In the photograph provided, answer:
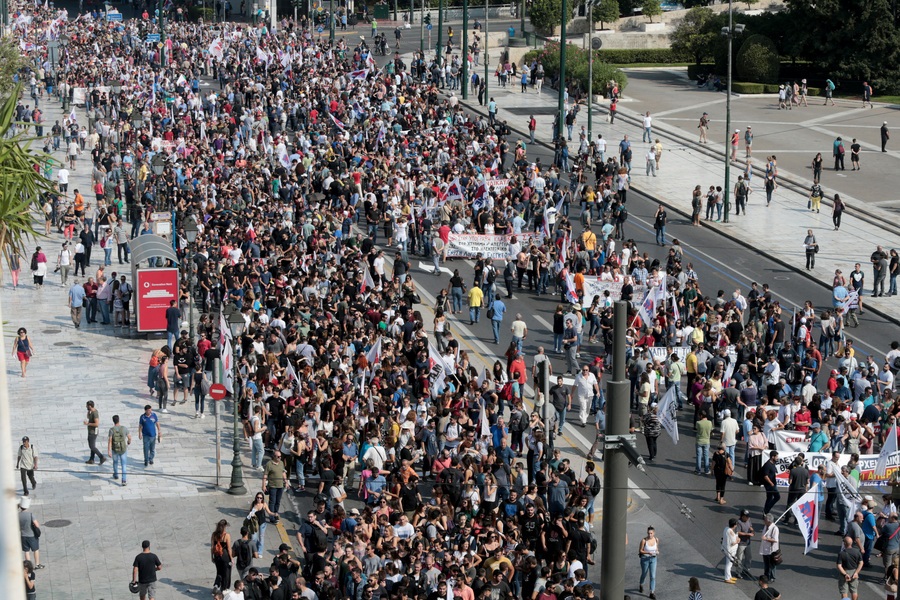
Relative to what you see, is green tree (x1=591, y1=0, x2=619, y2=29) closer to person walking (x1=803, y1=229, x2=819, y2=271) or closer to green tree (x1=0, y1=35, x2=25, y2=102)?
green tree (x1=0, y1=35, x2=25, y2=102)

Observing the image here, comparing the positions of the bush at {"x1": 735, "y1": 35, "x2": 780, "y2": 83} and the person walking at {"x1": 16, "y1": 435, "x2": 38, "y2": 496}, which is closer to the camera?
the person walking at {"x1": 16, "y1": 435, "x2": 38, "y2": 496}

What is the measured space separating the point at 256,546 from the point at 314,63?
49185mm

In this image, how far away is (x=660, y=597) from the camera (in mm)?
21938

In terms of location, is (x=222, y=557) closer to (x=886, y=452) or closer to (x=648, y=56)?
(x=886, y=452)

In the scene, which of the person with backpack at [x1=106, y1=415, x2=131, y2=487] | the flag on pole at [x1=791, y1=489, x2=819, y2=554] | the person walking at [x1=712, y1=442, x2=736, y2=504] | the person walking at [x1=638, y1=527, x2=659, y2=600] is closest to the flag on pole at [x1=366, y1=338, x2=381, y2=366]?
the person with backpack at [x1=106, y1=415, x2=131, y2=487]

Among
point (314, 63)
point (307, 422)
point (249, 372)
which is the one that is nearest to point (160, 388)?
point (249, 372)

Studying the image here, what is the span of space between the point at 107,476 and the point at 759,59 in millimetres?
55891

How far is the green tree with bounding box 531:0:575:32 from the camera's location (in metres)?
85.8

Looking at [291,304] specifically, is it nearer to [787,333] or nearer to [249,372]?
[249,372]

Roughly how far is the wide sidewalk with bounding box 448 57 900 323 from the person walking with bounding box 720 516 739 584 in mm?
17921

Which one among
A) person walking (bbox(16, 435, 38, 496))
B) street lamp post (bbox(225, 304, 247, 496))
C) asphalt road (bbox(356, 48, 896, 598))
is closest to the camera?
asphalt road (bbox(356, 48, 896, 598))

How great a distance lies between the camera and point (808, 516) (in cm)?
2278

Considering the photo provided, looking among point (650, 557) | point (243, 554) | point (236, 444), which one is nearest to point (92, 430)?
point (236, 444)

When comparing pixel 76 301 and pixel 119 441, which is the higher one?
pixel 76 301
